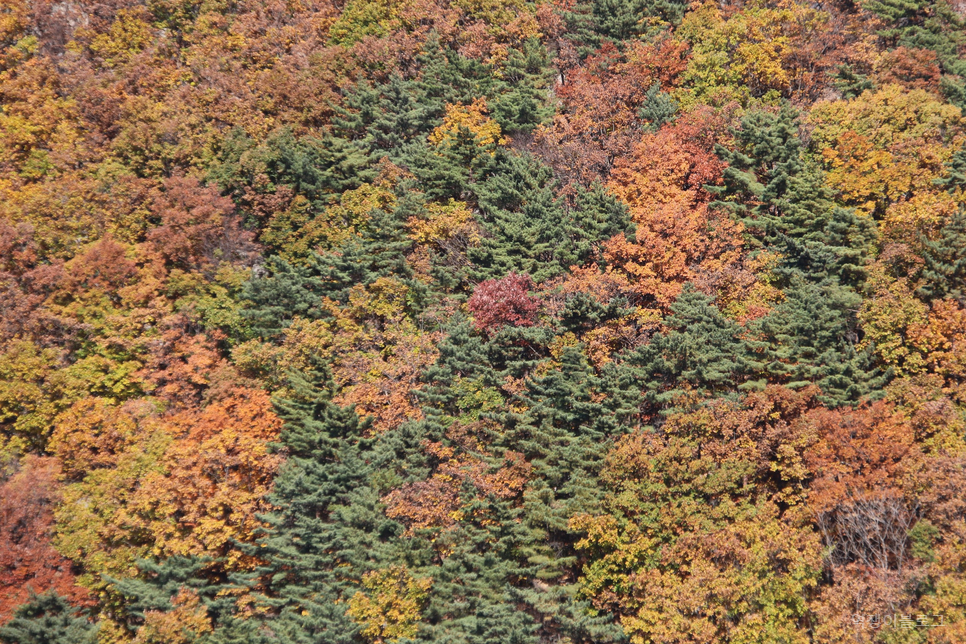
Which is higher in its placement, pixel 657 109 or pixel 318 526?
pixel 657 109

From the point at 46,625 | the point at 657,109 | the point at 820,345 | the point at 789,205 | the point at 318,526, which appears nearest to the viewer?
the point at 820,345

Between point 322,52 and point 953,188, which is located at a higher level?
point 322,52

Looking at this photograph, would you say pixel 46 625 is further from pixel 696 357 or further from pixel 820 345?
pixel 820 345

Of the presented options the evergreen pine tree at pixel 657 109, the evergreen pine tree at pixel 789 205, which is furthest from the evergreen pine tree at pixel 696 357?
the evergreen pine tree at pixel 657 109

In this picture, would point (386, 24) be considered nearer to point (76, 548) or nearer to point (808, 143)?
point (808, 143)

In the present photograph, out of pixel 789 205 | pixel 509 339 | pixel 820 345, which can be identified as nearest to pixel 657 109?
pixel 789 205

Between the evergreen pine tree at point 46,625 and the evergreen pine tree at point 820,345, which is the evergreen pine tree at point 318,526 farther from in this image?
the evergreen pine tree at point 820,345

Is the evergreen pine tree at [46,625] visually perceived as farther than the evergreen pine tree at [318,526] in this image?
Yes

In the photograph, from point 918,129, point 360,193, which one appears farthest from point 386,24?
point 918,129

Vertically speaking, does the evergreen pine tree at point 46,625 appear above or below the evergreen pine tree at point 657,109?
below
